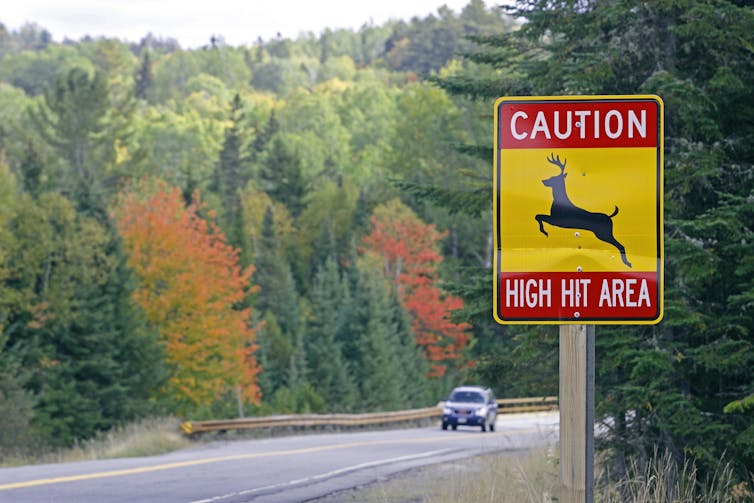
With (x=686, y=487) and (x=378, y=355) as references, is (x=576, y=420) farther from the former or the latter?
(x=378, y=355)

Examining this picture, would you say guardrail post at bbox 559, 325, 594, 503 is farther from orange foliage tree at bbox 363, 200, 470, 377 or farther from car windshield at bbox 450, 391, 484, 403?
orange foliage tree at bbox 363, 200, 470, 377

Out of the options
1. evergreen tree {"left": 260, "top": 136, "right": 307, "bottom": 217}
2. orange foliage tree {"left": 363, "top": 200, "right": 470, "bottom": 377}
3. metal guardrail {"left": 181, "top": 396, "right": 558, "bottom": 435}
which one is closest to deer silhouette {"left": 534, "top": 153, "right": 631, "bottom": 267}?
metal guardrail {"left": 181, "top": 396, "right": 558, "bottom": 435}

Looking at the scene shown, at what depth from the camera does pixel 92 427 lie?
48812 mm

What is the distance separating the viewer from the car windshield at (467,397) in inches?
1635

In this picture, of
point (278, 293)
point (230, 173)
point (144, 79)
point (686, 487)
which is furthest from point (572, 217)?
point (144, 79)

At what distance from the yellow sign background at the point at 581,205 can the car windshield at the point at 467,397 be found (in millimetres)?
35456

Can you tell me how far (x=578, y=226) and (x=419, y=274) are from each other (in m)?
75.1

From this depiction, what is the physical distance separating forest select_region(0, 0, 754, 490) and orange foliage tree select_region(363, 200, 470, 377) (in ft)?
0.60

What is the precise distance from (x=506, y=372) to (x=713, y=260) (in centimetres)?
452

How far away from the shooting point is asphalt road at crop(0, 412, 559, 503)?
15.3m

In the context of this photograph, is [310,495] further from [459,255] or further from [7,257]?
[459,255]

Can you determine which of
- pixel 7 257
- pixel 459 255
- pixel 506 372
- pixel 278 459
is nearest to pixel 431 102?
pixel 459 255

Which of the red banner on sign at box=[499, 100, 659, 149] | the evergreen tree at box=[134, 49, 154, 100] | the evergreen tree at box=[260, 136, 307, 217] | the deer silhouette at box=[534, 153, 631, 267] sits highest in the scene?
the evergreen tree at box=[134, 49, 154, 100]

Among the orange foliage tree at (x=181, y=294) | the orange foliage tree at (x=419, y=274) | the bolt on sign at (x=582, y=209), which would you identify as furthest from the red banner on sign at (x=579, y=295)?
the orange foliage tree at (x=419, y=274)
